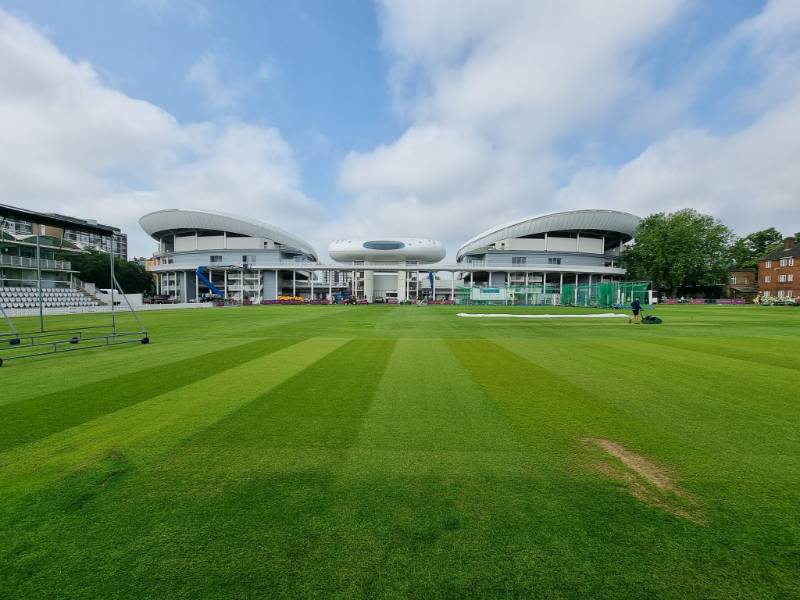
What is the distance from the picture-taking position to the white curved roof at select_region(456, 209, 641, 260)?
76.3 meters

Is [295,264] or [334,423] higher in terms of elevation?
[295,264]

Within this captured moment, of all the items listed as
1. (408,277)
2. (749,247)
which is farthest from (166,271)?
(749,247)

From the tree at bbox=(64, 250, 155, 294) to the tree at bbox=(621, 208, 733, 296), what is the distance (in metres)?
98.3

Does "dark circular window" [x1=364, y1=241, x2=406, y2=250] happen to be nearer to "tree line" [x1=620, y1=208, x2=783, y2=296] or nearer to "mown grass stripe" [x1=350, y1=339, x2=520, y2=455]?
"tree line" [x1=620, y1=208, x2=783, y2=296]

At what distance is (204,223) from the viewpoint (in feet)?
265

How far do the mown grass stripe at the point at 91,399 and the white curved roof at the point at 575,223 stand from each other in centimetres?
7812

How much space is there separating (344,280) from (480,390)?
95.9 m

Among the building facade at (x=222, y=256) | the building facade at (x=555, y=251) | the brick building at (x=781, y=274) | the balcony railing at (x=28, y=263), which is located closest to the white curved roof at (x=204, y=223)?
the building facade at (x=222, y=256)

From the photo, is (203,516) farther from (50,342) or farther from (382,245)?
(382,245)

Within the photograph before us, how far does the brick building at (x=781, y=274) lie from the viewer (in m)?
65.0

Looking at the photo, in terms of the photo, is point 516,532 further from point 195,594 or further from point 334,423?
point 334,423

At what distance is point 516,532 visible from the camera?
2.51m

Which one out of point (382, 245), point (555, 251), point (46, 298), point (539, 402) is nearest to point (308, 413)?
point (539, 402)

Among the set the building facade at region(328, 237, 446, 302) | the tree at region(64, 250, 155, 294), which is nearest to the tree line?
the building facade at region(328, 237, 446, 302)
